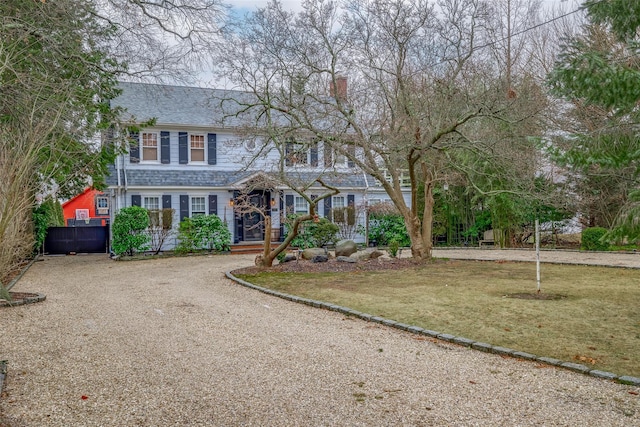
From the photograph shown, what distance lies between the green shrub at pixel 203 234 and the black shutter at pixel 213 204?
778 millimetres

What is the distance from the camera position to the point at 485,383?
435 centimetres

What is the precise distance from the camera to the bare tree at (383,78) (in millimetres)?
11656

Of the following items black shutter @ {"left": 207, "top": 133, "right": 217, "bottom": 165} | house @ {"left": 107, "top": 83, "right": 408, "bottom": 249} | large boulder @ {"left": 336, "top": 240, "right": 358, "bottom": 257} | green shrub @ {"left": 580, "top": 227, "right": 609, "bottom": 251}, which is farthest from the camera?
black shutter @ {"left": 207, "top": 133, "right": 217, "bottom": 165}

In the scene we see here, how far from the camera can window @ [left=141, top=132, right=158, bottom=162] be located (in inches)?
753

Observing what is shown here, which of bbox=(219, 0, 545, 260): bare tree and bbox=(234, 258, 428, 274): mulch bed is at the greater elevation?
bbox=(219, 0, 545, 260): bare tree

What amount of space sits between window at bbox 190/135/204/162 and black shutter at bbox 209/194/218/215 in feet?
5.23

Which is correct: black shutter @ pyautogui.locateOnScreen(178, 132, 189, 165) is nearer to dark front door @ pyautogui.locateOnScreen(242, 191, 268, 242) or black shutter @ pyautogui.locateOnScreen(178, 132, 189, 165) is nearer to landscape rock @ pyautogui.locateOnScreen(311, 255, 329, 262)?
dark front door @ pyautogui.locateOnScreen(242, 191, 268, 242)

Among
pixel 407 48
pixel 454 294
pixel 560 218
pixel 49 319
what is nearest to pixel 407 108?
pixel 407 48

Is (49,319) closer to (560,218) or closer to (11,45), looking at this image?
(11,45)

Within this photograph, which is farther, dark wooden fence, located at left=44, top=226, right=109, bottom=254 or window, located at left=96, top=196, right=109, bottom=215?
window, located at left=96, top=196, right=109, bottom=215

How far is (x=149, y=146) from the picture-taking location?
19.2 m

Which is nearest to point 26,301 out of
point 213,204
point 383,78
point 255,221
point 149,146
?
point 383,78

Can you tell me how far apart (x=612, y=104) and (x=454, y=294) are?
4046 mm


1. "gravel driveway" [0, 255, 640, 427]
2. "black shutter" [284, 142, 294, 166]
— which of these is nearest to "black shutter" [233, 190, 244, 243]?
"black shutter" [284, 142, 294, 166]
